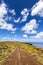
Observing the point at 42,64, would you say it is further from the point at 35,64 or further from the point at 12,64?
the point at 12,64

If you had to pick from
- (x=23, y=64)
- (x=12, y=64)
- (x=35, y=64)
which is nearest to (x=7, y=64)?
(x=12, y=64)

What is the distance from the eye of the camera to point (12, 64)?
24.3m

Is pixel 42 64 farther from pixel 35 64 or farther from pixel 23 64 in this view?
pixel 23 64

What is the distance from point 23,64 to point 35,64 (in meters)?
2.32

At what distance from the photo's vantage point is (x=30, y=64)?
24.0 meters

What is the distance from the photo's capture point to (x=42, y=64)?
971 inches

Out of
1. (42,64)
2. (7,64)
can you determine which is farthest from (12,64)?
(42,64)

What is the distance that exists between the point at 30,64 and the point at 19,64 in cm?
211

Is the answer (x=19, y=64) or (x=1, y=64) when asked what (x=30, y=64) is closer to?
(x=19, y=64)

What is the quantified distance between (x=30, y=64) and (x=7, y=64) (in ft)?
14.8

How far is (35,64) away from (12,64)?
176 inches

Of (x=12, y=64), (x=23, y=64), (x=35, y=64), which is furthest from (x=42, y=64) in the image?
(x=12, y=64)

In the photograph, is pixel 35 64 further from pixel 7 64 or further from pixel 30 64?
pixel 7 64

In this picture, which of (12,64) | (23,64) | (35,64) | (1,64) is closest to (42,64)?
(35,64)
